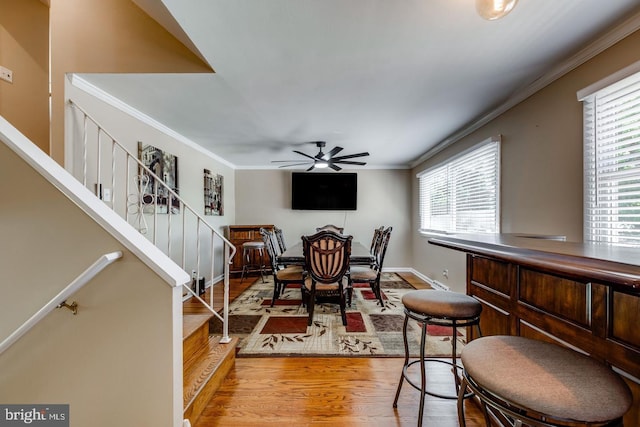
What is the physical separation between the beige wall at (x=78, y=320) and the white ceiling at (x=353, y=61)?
50.3 inches

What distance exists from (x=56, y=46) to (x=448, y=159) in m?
4.41

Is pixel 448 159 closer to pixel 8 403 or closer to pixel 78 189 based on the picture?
pixel 78 189

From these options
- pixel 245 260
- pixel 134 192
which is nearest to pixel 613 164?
pixel 134 192

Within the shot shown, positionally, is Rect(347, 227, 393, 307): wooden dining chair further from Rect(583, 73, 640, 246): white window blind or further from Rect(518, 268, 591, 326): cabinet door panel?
Rect(518, 268, 591, 326): cabinet door panel

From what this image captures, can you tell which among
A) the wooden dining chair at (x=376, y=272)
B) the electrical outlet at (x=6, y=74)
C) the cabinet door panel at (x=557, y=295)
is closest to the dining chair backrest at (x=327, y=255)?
the wooden dining chair at (x=376, y=272)

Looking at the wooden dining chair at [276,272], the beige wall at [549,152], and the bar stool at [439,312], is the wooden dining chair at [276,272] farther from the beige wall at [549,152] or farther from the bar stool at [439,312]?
the beige wall at [549,152]

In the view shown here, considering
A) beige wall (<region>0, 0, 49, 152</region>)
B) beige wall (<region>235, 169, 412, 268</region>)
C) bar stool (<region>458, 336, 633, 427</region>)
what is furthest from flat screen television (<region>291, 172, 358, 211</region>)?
bar stool (<region>458, 336, 633, 427</region>)

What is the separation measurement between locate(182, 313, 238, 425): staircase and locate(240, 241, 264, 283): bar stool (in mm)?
2731

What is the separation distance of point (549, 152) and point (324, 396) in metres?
2.50

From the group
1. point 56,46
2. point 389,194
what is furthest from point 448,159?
point 56,46

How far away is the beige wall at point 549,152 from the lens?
1.74 m

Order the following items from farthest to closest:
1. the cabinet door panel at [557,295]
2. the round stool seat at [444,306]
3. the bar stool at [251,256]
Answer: the bar stool at [251,256] → the round stool seat at [444,306] → the cabinet door panel at [557,295]

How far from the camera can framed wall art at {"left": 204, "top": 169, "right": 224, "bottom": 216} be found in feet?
14.5

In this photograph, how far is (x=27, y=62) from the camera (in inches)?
81.6
